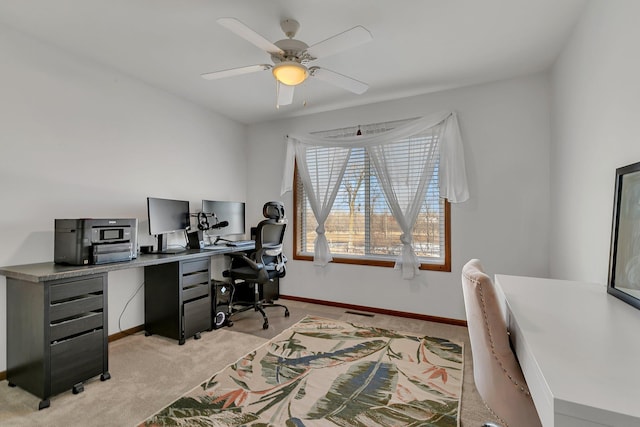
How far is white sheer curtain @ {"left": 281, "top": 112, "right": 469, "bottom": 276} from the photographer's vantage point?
3209mm

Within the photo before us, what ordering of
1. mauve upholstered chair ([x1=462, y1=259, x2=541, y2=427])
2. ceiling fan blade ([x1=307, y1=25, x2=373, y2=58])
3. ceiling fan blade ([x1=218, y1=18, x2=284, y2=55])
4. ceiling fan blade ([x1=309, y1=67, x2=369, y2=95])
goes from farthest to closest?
1. ceiling fan blade ([x1=309, y1=67, x2=369, y2=95])
2. ceiling fan blade ([x1=307, y1=25, x2=373, y2=58])
3. ceiling fan blade ([x1=218, y1=18, x2=284, y2=55])
4. mauve upholstered chair ([x1=462, y1=259, x2=541, y2=427])

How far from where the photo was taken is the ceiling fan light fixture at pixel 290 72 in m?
→ 2.07

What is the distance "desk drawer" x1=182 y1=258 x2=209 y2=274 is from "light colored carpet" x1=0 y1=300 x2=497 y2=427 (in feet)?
2.20

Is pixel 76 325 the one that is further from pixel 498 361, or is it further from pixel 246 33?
pixel 498 361

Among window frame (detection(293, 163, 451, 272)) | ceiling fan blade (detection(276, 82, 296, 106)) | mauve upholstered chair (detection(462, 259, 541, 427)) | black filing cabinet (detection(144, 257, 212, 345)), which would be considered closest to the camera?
mauve upholstered chair (detection(462, 259, 541, 427))

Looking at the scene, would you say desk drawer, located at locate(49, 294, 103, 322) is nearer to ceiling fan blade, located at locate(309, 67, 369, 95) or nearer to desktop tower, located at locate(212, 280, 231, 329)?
desktop tower, located at locate(212, 280, 231, 329)

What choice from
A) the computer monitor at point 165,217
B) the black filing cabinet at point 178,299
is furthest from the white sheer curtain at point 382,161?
the black filing cabinet at point 178,299

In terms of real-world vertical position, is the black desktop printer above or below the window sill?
above

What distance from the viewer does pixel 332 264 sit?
395 centimetres

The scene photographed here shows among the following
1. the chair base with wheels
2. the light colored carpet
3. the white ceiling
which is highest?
the white ceiling

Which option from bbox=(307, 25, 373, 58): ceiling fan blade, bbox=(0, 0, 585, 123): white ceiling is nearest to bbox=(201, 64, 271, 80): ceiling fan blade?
bbox=(0, 0, 585, 123): white ceiling

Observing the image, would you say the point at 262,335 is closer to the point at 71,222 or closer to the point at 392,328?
the point at 392,328

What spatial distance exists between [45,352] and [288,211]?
287cm

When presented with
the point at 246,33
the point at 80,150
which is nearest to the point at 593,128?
the point at 246,33
